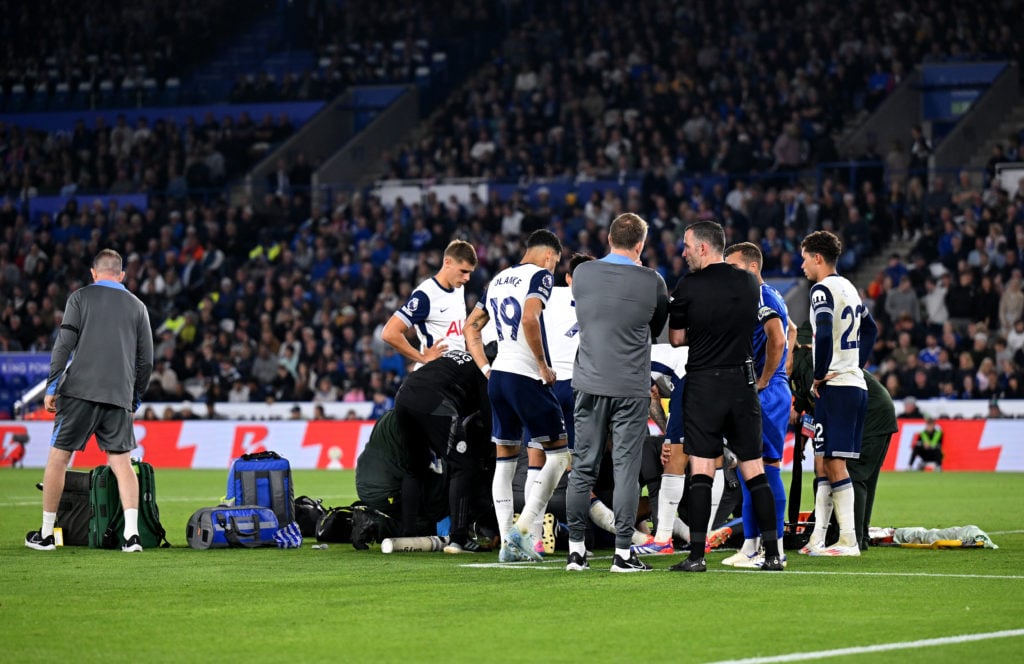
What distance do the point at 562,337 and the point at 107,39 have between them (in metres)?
38.1

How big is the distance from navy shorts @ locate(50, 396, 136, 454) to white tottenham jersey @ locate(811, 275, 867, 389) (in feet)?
17.8

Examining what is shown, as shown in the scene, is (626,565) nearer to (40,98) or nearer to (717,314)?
(717,314)

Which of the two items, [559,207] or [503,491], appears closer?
[503,491]

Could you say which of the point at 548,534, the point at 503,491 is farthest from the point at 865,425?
the point at 503,491

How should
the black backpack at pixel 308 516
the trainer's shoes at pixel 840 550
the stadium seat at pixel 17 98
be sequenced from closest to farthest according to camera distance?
the trainer's shoes at pixel 840 550 < the black backpack at pixel 308 516 < the stadium seat at pixel 17 98

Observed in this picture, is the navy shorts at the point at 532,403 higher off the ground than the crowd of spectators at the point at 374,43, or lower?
lower

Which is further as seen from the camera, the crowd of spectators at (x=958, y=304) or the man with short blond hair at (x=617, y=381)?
the crowd of spectators at (x=958, y=304)

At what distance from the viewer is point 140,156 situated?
41.5m

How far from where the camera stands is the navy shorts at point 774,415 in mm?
11297

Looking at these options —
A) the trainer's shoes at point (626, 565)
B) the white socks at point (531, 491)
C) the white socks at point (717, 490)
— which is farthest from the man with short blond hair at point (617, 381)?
the white socks at point (717, 490)

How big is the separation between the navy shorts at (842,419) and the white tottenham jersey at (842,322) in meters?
0.07

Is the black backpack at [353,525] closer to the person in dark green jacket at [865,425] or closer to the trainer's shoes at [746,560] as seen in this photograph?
the trainer's shoes at [746,560]

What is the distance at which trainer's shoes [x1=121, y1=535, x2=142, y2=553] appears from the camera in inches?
480

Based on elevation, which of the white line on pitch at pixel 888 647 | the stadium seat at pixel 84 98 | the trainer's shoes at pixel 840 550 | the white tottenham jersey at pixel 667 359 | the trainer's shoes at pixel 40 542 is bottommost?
the trainer's shoes at pixel 40 542
